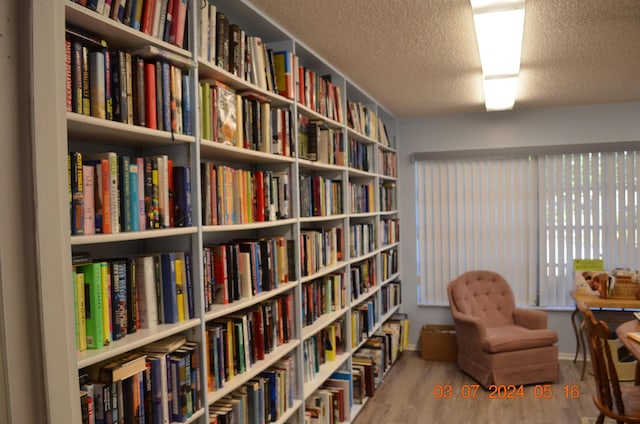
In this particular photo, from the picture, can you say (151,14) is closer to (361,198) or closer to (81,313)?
(81,313)

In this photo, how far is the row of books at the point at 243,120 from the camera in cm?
198

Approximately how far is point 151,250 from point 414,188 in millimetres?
3993

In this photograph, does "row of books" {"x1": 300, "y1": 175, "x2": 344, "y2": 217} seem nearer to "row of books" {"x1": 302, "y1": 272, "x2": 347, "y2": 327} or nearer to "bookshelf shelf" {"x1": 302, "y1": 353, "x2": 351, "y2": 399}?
"row of books" {"x1": 302, "y1": 272, "x2": 347, "y2": 327}

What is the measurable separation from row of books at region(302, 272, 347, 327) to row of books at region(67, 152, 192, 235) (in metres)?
1.29

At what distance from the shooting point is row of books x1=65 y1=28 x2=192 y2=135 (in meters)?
1.38

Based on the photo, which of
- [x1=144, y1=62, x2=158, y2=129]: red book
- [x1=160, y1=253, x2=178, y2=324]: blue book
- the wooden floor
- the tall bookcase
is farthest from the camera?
the wooden floor

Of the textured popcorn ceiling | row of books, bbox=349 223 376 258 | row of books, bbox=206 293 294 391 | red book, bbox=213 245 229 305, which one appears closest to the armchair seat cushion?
row of books, bbox=349 223 376 258

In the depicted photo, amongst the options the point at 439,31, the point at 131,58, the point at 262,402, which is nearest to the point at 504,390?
the point at 262,402

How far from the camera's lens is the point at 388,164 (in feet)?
16.6

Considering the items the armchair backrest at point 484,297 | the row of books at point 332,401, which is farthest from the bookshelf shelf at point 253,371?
the armchair backrest at point 484,297

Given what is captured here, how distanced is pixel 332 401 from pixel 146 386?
1.85m

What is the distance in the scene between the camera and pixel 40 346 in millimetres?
813

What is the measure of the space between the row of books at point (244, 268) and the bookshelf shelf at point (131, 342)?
0.20 m

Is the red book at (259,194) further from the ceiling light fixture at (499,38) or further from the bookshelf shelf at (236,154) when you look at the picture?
the ceiling light fixture at (499,38)
